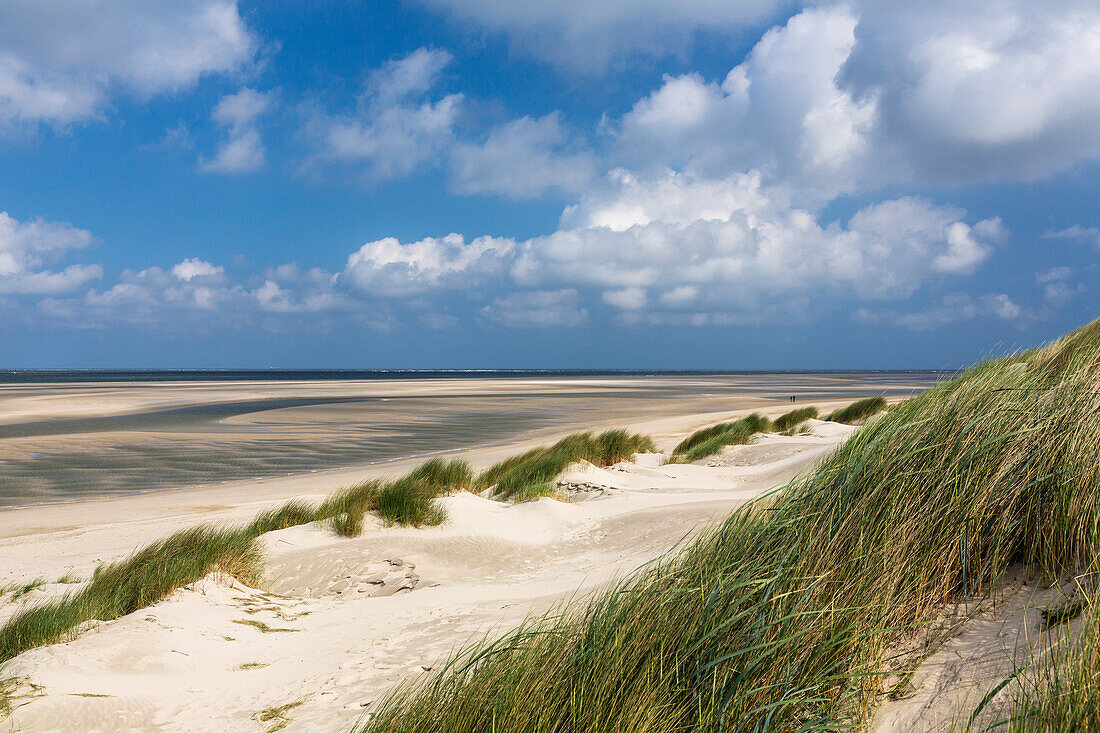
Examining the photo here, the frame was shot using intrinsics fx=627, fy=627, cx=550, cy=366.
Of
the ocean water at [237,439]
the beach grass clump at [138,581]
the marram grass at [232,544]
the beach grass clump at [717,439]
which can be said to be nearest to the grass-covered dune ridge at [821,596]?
the beach grass clump at [138,581]

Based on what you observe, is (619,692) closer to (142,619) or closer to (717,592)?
(717,592)

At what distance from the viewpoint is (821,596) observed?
251 centimetres

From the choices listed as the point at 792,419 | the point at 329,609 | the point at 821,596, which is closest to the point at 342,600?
the point at 329,609

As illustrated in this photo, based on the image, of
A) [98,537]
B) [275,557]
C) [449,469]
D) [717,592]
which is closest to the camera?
[717,592]

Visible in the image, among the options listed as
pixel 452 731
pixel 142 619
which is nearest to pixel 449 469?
pixel 142 619

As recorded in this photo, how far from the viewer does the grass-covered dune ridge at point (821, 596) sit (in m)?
2.20

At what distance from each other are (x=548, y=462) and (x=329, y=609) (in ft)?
19.6

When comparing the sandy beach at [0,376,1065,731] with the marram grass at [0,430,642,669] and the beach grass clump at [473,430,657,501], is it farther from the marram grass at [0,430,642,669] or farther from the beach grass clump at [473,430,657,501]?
the beach grass clump at [473,430,657,501]

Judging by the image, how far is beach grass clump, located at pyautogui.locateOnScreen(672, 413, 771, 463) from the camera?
1374cm

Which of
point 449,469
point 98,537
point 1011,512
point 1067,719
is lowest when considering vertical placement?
point 98,537

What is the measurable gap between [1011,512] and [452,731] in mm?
2470

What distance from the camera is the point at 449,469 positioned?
1002 centimetres

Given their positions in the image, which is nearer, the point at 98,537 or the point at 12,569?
the point at 12,569

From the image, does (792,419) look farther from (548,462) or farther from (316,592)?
(316,592)
